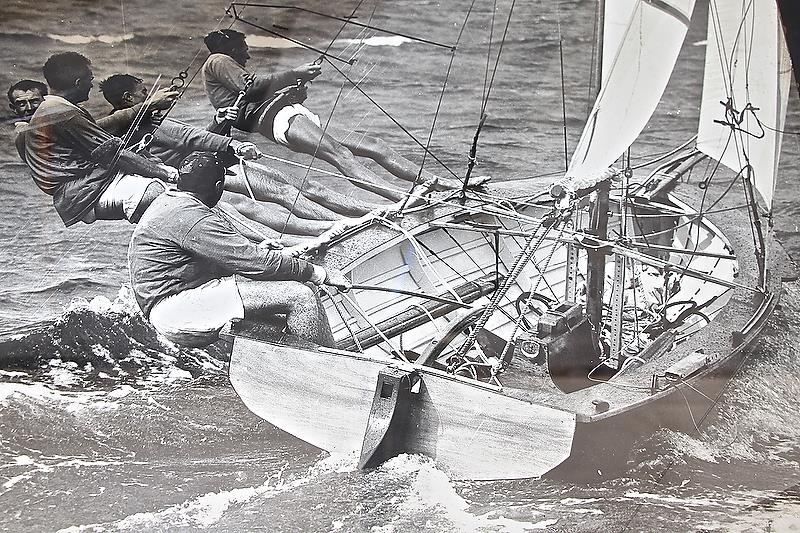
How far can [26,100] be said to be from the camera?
2.32m

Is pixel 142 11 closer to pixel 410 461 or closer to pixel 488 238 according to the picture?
pixel 488 238

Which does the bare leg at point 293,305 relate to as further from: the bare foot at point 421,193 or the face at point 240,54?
the face at point 240,54

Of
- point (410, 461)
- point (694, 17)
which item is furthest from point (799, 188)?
point (410, 461)

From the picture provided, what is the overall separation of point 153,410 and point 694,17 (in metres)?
1.65

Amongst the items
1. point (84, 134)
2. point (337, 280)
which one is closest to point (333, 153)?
point (337, 280)

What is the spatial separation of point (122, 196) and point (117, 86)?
0.95 ft

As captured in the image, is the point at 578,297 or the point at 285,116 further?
the point at 285,116

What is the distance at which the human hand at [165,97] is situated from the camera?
2.27 m

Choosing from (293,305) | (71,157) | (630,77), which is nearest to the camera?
(630,77)

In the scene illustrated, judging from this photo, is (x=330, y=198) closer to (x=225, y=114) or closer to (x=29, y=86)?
(x=225, y=114)

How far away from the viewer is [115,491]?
218 cm

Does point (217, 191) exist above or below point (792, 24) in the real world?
below

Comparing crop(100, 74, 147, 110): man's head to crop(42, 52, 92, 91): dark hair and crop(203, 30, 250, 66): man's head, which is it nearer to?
crop(42, 52, 92, 91): dark hair

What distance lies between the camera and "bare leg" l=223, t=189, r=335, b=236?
7.39ft
